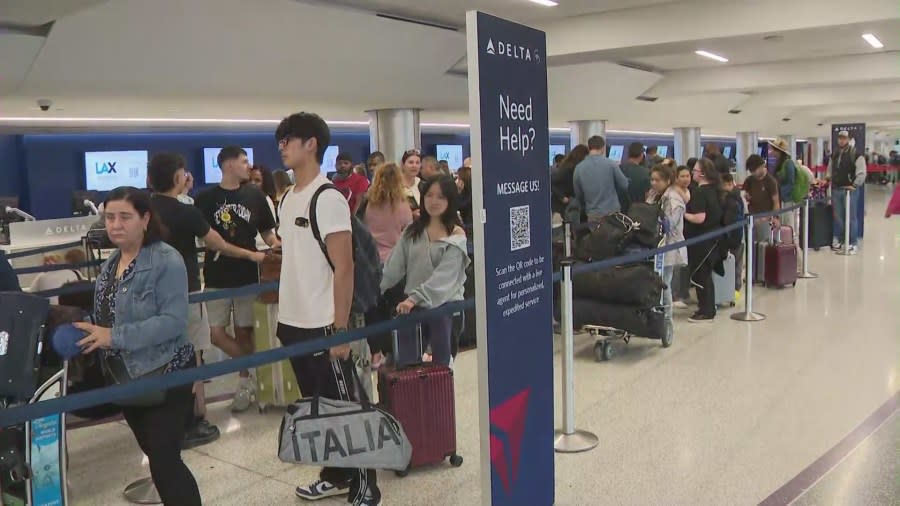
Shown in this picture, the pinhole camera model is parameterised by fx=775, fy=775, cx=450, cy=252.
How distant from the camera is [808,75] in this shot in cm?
1588

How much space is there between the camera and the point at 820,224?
1178 centimetres

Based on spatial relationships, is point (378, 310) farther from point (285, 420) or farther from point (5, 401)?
point (5, 401)

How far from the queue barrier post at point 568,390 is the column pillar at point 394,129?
34.7 feet

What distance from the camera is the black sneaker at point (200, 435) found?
4.26 meters

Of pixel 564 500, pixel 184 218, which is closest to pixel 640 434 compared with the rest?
pixel 564 500

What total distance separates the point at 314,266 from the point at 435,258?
1080 mm

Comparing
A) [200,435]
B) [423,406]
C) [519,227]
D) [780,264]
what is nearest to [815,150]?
[780,264]

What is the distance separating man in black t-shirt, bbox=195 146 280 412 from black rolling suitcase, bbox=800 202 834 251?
962cm

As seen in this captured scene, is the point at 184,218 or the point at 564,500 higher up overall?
the point at 184,218

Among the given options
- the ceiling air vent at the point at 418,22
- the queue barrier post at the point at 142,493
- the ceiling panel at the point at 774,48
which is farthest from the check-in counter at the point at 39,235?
the ceiling panel at the point at 774,48

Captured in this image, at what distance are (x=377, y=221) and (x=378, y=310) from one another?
2.65 ft

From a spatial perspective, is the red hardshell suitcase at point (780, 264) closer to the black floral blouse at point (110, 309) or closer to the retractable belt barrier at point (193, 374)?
the retractable belt barrier at point (193, 374)

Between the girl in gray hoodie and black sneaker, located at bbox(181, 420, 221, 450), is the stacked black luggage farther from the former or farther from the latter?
black sneaker, located at bbox(181, 420, 221, 450)

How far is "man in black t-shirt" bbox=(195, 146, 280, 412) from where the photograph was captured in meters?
4.54
